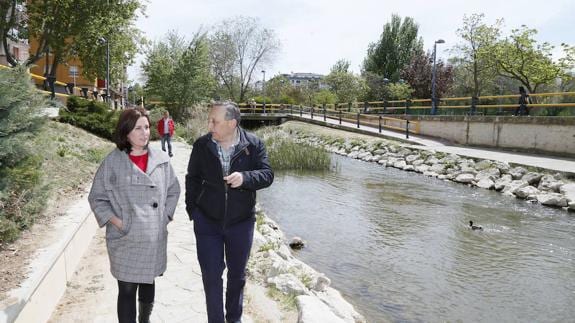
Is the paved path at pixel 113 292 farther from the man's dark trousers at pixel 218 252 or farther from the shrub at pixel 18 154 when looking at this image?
the shrub at pixel 18 154

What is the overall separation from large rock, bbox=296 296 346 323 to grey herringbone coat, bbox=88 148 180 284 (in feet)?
4.33

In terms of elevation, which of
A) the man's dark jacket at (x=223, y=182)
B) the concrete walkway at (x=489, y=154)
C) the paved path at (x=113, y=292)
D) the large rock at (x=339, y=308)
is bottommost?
the large rock at (x=339, y=308)

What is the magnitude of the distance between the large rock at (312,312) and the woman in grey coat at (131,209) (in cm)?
127

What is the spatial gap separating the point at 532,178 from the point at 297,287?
10448 mm

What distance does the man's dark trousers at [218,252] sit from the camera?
10.3ft

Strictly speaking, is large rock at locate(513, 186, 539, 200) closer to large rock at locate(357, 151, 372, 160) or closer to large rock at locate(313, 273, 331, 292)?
large rock at locate(313, 273, 331, 292)

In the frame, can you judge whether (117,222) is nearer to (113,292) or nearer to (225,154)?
(225,154)

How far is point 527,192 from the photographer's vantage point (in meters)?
12.0

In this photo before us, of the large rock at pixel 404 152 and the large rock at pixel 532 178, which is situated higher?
the large rock at pixel 404 152

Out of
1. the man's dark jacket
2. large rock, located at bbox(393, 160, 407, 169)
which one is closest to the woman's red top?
the man's dark jacket

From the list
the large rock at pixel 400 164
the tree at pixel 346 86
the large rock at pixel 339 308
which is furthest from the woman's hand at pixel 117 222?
the tree at pixel 346 86

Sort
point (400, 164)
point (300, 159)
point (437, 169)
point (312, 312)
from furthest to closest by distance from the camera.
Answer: point (400, 164) < point (300, 159) < point (437, 169) < point (312, 312)

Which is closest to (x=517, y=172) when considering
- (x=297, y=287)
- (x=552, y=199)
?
(x=552, y=199)

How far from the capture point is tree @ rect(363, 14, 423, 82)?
46750mm
